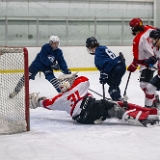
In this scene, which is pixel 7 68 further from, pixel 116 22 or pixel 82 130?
pixel 116 22

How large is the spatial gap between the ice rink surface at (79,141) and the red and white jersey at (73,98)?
0.14 m

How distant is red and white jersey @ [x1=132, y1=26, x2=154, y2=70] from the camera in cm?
464

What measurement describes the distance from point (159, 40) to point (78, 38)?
6694mm

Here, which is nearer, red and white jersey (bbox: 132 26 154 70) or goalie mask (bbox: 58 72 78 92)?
goalie mask (bbox: 58 72 78 92)

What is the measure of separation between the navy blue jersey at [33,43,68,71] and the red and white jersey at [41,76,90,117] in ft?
4.02

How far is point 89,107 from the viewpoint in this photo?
159 inches

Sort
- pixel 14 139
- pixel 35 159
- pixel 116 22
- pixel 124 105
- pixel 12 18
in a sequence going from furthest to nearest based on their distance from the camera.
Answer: pixel 116 22 → pixel 12 18 → pixel 124 105 → pixel 14 139 → pixel 35 159

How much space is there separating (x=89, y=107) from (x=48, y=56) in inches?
59.1

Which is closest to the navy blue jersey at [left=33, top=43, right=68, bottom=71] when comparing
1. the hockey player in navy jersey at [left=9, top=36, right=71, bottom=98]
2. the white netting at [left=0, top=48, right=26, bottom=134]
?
the hockey player in navy jersey at [left=9, top=36, right=71, bottom=98]

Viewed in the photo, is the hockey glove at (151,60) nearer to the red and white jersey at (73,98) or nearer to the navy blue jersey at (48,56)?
the red and white jersey at (73,98)

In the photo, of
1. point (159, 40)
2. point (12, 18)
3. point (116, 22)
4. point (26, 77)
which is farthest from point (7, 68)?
point (116, 22)

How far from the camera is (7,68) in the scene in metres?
3.88

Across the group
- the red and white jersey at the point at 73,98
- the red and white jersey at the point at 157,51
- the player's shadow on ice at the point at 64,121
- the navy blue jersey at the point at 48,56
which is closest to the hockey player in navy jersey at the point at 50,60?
the navy blue jersey at the point at 48,56

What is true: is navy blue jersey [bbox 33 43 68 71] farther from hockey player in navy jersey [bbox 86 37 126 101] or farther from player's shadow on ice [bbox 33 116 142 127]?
player's shadow on ice [bbox 33 116 142 127]
